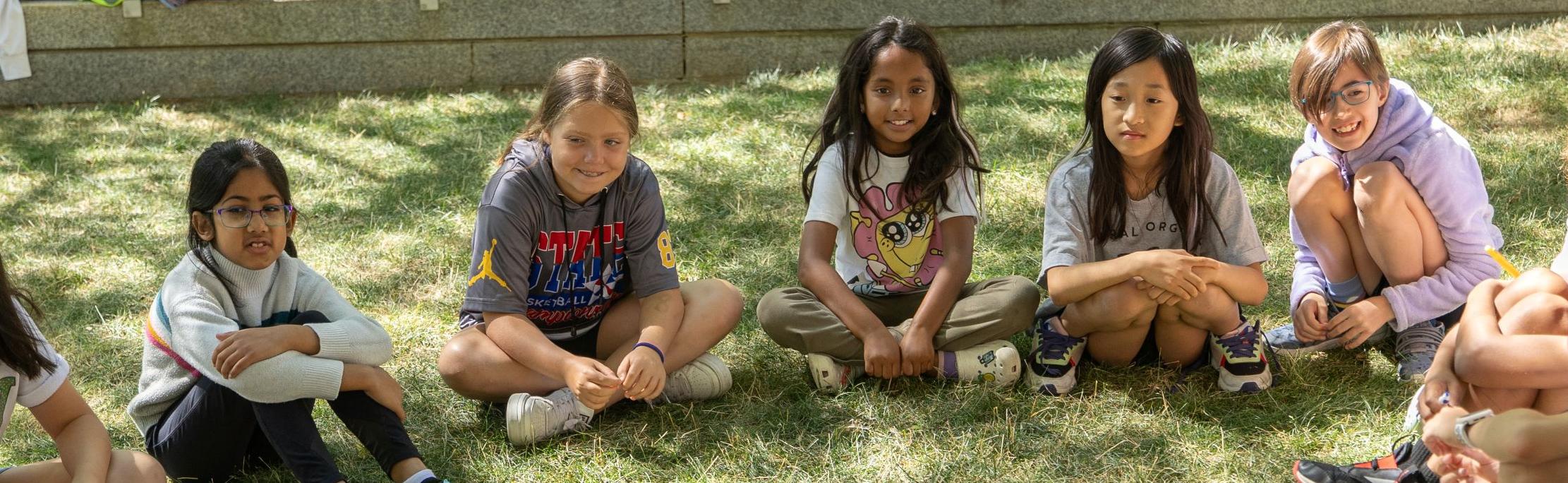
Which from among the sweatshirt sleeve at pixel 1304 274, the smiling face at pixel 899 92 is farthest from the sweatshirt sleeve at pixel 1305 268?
Result: the smiling face at pixel 899 92

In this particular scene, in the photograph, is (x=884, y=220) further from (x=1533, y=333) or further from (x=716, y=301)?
(x=1533, y=333)

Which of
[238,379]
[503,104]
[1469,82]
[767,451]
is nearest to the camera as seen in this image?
[238,379]

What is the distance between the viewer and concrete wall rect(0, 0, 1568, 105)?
6270 mm

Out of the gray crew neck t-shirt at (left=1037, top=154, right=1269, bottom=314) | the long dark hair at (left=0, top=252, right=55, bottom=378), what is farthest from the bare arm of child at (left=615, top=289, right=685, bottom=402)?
the long dark hair at (left=0, top=252, right=55, bottom=378)

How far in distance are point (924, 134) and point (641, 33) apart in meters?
3.67

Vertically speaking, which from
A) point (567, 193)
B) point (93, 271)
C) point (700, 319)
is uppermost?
point (567, 193)

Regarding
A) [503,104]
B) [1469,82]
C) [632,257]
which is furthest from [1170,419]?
[503,104]

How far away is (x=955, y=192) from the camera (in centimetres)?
317

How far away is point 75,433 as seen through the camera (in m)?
2.22

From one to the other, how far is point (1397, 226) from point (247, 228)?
255 cm

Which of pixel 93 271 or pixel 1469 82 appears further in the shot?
pixel 1469 82

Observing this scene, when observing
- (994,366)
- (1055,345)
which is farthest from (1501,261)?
(994,366)

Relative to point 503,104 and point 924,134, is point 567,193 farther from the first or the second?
point 503,104

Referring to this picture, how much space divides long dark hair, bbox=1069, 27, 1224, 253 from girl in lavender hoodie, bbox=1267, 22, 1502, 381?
0.29 m
